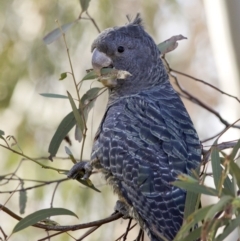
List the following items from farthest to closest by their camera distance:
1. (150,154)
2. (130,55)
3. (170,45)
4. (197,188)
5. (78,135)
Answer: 1. (130,55)
2. (170,45)
3. (78,135)
4. (150,154)
5. (197,188)

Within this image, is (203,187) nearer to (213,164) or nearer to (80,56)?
(213,164)

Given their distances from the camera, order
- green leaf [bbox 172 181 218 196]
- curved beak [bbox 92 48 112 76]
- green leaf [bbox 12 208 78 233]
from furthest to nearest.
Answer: curved beak [bbox 92 48 112 76], green leaf [bbox 12 208 78 233], green leaf [bbox 172 181 218 196]

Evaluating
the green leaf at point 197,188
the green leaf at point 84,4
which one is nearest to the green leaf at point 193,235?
the green leaf at point 197,188

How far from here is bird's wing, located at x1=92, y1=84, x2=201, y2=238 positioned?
1768mm

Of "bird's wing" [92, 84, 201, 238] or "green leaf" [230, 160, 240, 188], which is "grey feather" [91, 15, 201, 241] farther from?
"green leaf" [230, 160, 240, 188]

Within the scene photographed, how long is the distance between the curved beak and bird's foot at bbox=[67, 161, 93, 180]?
45 centimetres

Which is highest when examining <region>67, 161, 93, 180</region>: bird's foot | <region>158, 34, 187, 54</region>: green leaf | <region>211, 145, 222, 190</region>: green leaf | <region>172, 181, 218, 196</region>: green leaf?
<region>158, 34, 187, 54</region>: green leaf

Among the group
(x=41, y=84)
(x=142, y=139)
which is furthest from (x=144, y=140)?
(x=41, y=84)

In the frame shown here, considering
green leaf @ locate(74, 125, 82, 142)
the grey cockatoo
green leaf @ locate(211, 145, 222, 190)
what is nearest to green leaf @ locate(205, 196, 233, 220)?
green leaf @ locate(211, 145, 222, 190)

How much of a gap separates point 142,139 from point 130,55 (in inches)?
20.9

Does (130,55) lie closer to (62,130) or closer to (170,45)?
(170,45)

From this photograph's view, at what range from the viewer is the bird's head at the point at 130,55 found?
7.52ft

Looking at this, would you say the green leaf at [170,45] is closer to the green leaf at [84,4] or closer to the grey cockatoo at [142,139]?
the grey cockatoo at [142,139]

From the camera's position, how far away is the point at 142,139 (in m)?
1.91
